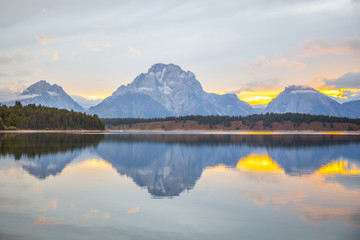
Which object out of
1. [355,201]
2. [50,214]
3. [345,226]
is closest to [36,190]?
[50,214]

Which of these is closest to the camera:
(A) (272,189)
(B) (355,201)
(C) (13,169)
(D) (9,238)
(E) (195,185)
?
(D) (9,238)

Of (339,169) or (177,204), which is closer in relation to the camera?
(177,204)

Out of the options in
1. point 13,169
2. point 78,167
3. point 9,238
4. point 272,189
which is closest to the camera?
point 9,238

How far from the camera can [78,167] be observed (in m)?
49.5

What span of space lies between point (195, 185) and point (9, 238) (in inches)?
808

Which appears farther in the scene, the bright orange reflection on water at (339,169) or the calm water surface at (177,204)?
the bright orange reflection on water at (339,169)

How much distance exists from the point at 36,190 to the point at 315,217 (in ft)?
76.2

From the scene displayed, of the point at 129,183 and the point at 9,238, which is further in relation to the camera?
the point at 129,183

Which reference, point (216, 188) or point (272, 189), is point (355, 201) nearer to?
point (272, 189)

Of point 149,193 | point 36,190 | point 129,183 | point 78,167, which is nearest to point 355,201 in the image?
point 149,193

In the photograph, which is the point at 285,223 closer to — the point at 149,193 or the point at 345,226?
the point at 345,226

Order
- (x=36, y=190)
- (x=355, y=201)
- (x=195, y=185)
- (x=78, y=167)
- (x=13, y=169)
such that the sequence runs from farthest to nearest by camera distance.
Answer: (x=78, y=167), (x=13, y=169), (x=195, y=185), (x=36, y=190), (x=355, y=201)

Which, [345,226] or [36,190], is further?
[36,190]

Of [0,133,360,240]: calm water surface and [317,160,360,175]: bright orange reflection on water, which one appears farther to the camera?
[317,160,360,175]: bright orange reflection on water
